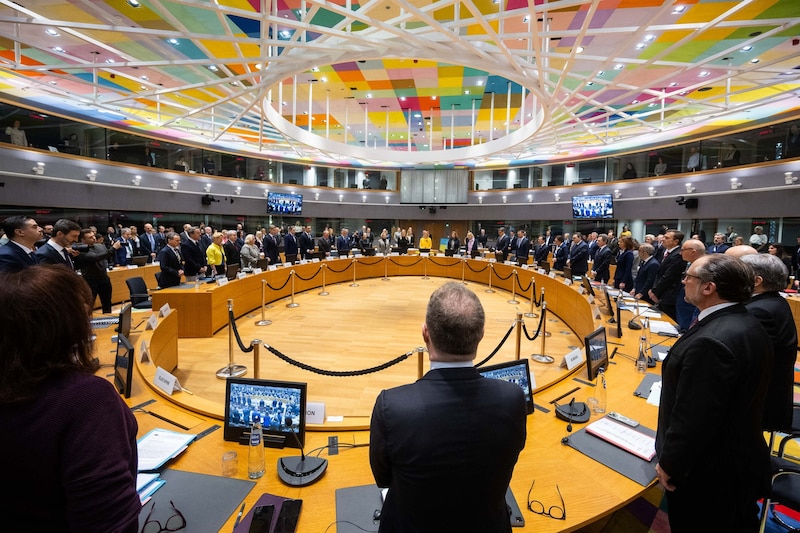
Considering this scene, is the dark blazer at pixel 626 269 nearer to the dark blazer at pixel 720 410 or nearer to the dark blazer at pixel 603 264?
the dark blazer at pixel 603 264

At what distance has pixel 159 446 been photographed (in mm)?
1914

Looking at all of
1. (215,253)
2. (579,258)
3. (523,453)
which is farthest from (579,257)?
(215,253)

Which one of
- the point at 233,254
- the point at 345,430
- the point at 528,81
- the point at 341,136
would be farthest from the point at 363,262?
the point at 345,430

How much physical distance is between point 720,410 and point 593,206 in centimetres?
1467

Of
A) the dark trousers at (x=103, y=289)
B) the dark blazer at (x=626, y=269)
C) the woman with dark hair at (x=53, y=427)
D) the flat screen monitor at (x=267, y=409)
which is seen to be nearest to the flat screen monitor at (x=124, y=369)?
the flat screen monitor at (x=267, y=409)

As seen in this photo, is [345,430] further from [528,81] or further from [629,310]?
[528,81]

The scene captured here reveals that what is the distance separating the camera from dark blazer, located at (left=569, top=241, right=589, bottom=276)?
8539 mm

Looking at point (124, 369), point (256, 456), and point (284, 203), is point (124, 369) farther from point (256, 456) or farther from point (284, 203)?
point (284, 203)

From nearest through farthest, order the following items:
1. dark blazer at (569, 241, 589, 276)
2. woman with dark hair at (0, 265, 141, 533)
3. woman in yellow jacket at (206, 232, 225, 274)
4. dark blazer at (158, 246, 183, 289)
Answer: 1. woman with dark hair at (0, 265, 141, 533)
2. dark blazer at (158, 246, 183, 289)
3. woman in yellow jacket at (206, 232, 225, 274)
4. dark blazer at (569, 241, 589, 276)

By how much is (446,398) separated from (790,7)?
858 cm

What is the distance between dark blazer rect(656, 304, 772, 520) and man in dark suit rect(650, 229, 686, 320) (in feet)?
12.1

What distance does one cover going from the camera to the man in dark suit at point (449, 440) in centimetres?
98

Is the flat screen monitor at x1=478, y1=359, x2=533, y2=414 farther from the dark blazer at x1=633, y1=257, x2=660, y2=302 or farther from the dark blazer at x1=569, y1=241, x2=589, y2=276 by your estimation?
the dark blazer at x1=569, y1=241, x2=589, y2=276

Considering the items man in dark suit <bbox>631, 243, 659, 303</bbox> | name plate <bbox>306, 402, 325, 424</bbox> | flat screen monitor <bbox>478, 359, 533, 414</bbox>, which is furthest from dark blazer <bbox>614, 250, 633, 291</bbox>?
name plate <bbox>306, 402, 325, 424</bbox>
